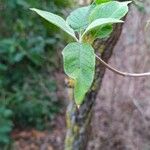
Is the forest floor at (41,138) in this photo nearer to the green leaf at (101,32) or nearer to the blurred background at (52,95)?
the blurred background at (52,95)

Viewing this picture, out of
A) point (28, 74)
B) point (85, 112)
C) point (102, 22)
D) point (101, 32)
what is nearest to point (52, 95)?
point (28, 74)

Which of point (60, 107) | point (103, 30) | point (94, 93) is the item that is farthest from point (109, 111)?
point (103, 30)

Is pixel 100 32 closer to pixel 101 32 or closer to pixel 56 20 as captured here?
pixel 101 32

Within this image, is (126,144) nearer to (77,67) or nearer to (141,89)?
(141,89)

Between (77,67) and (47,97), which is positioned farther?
(47,97)

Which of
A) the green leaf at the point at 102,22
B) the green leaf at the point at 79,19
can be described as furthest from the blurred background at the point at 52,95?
the green leaf at the point at 102,22

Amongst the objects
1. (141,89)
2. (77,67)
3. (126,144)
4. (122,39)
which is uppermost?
(77,67)
